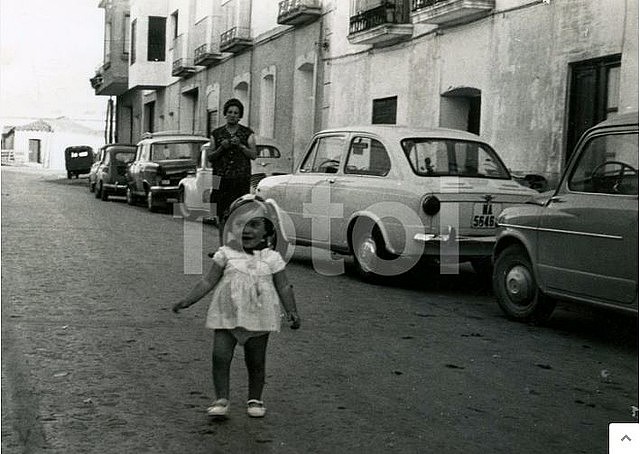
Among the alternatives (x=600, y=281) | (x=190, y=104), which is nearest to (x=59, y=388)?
(x=600, y=281)

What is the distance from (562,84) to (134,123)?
3556 centimetres

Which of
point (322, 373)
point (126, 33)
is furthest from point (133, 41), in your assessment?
point (322, 373)

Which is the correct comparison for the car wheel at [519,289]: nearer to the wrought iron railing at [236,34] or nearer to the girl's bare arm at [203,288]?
the girl's bare arm at [203,288]

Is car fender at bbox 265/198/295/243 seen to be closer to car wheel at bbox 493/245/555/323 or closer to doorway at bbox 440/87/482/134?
car wheel at bbox 493/245/555/323

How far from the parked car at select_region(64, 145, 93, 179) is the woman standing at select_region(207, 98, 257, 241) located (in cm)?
3578

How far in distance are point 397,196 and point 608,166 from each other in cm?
295

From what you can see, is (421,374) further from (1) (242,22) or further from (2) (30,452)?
(1) (242,22)

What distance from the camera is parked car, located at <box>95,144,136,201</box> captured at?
86.6ft

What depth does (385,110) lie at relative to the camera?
1970 centimetres

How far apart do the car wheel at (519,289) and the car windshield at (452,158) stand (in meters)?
1.97

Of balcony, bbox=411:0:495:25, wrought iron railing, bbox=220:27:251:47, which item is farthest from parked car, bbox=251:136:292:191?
wrought iron railing, bbox=220:27:251:47

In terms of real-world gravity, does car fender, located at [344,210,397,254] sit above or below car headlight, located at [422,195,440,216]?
below

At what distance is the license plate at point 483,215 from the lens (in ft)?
31.0

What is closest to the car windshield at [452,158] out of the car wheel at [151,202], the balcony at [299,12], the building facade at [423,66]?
the building facade at [423,66]
